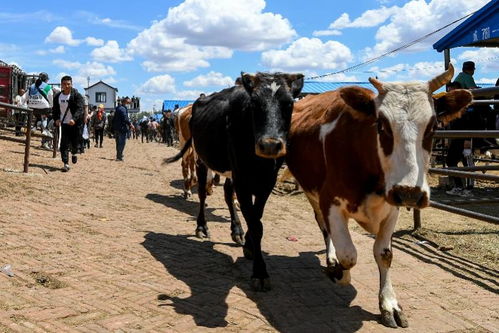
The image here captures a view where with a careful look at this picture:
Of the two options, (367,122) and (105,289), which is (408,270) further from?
(105,289)

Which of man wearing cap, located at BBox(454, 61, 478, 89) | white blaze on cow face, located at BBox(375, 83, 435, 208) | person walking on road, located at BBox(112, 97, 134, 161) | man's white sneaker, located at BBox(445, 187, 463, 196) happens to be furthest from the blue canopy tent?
person walking on road, located at BBox(112, 97, 134, 161)

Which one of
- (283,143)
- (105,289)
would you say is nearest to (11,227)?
(105,289)

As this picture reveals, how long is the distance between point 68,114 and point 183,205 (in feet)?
13.1

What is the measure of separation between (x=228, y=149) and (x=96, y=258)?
1.70 metres

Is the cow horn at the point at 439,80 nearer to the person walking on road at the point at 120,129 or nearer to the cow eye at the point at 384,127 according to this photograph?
the cow eye at the point at 384,127

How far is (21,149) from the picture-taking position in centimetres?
1477

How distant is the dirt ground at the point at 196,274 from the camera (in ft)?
12.7

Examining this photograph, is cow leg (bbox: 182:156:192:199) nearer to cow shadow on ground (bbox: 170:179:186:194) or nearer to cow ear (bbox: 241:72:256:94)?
cow shadow on ground (bbox: 170:179:186:194)

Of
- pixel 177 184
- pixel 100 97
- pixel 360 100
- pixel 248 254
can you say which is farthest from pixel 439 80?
pixel 100 97

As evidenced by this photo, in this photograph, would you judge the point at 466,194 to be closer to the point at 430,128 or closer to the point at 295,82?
the point at 295,82

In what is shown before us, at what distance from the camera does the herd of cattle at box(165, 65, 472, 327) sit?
3486 millimetres

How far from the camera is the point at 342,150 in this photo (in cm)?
417

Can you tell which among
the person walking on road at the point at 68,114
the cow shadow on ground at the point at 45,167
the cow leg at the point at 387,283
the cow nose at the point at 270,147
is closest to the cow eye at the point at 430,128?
the cow leg at the point at 387,283

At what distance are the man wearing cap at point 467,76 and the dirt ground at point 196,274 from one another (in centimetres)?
312
